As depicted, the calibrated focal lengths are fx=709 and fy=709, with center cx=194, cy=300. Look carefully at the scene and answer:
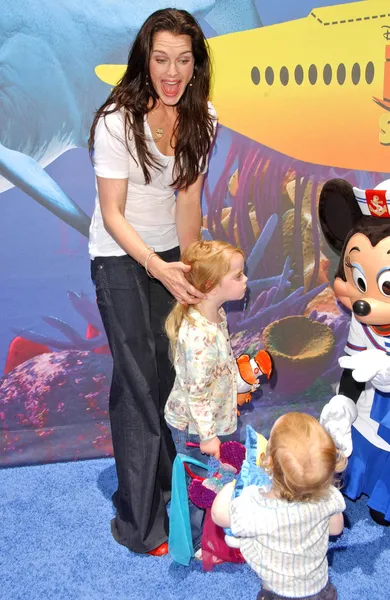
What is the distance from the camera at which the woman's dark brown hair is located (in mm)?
1931

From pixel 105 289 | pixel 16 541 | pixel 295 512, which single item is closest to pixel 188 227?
pixel 105 289

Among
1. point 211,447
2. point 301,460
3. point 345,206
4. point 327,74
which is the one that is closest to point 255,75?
point 327,74

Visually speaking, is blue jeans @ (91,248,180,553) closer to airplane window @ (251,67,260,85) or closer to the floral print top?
the floral print top

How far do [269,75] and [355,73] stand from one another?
12.7 inches

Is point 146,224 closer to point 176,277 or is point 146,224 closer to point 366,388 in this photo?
point 176,277

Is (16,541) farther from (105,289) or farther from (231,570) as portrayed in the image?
(105,289)

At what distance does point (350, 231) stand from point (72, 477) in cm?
137

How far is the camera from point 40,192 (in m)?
2.53

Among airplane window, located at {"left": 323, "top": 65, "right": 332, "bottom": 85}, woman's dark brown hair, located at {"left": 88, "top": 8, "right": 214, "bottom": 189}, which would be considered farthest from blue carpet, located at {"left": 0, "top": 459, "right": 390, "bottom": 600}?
airplane window, located at {"left": 323, "top": 65, "right": 332, "bottom": 85}

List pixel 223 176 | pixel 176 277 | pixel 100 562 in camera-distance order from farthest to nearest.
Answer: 1. pixel 223 176
2. pixel 100 562
3. pixel 176 277

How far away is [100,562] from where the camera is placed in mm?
2182

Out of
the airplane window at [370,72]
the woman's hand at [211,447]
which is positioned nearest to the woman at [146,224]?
the woman's hand at [211,447]

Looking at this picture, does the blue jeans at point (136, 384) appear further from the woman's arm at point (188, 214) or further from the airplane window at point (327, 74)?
the airplane window at point (327, 74)

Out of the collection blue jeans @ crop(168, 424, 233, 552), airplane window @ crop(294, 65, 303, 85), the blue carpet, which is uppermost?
airplane window @ crop(294, 65, 303, 85)
